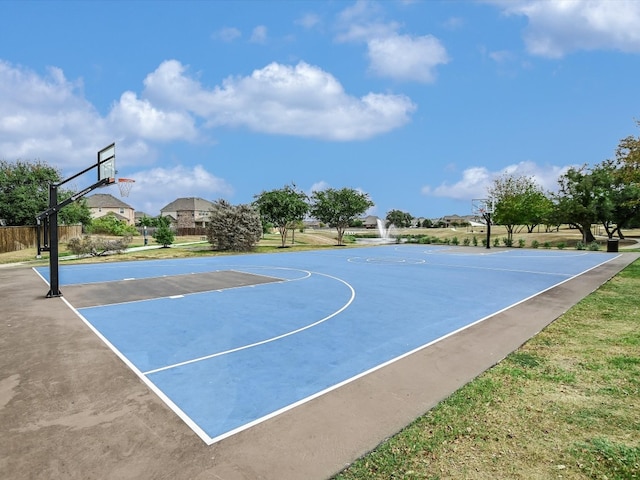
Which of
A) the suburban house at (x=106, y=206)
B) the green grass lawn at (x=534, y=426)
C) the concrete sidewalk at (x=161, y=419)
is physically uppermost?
the suburban house at (x=106, y=206)

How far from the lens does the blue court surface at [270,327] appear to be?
5.09m

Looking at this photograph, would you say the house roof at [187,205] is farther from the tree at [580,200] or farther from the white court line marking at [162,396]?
the white court line marking at [162,396]

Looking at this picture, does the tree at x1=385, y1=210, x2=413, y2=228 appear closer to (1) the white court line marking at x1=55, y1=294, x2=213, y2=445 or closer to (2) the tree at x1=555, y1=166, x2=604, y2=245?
(2) the tree at x1=555, y1=166, x2=604, y2=245

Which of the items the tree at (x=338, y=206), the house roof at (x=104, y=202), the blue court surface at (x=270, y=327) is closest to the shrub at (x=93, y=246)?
the blue court surface at (x=270, y=327)

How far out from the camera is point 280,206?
113 ft

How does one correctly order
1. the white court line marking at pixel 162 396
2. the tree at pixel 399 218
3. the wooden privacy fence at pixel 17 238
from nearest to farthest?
the white court line marking at pixel 162 396, the wooden privacy fence at pixel 17 238, the tree at pixel 399 218

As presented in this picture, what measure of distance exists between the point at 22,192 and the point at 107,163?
28.2 metres

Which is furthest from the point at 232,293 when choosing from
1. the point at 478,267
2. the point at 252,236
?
the point at 252,236

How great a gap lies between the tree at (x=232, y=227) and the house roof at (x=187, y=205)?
57.4 m

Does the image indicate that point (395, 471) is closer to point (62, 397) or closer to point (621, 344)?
point (62, 397)

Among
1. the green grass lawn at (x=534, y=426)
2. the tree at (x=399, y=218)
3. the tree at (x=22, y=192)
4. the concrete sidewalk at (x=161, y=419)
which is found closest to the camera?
the green grass lawn at (x=534, y=426)

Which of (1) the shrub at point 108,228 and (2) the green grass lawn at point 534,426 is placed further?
(1) the shrub at point 108,228

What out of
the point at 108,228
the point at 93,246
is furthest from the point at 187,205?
the point at 93,246

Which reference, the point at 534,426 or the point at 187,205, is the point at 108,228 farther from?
the point at 534,426
